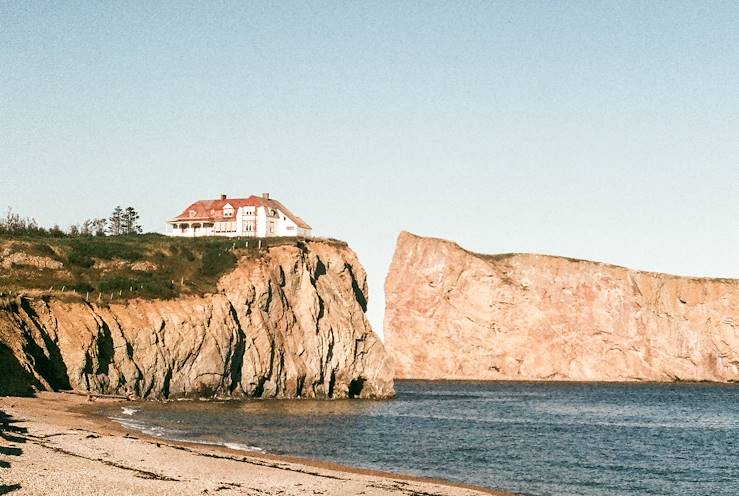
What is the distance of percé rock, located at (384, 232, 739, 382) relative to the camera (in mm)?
159875

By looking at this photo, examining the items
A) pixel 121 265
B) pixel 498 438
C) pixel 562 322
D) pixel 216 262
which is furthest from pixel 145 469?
pixel 562 322

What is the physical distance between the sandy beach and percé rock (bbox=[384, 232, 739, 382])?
12066 centimetres

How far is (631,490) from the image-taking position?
39.8 meters

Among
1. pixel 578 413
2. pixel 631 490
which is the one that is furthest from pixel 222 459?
pixel 578 413

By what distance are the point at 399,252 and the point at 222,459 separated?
132 m

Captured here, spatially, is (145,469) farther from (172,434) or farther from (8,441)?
(172,434)

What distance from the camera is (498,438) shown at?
2368 inches

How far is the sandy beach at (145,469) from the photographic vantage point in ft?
90.5

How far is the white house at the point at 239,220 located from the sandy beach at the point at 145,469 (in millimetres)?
68804

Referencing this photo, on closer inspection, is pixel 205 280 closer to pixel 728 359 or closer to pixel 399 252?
pixel 399 252

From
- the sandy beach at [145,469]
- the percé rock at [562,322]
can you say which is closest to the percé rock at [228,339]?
the sandy beach at [145,469]

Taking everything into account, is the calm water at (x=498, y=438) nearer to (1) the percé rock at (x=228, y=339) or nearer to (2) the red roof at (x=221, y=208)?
(1) the percé rock at (x=228, y=339)

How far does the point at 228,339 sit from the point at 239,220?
37.5 metres

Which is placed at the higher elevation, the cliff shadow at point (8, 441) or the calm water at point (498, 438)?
the cliff shadow at point (8, 441)
